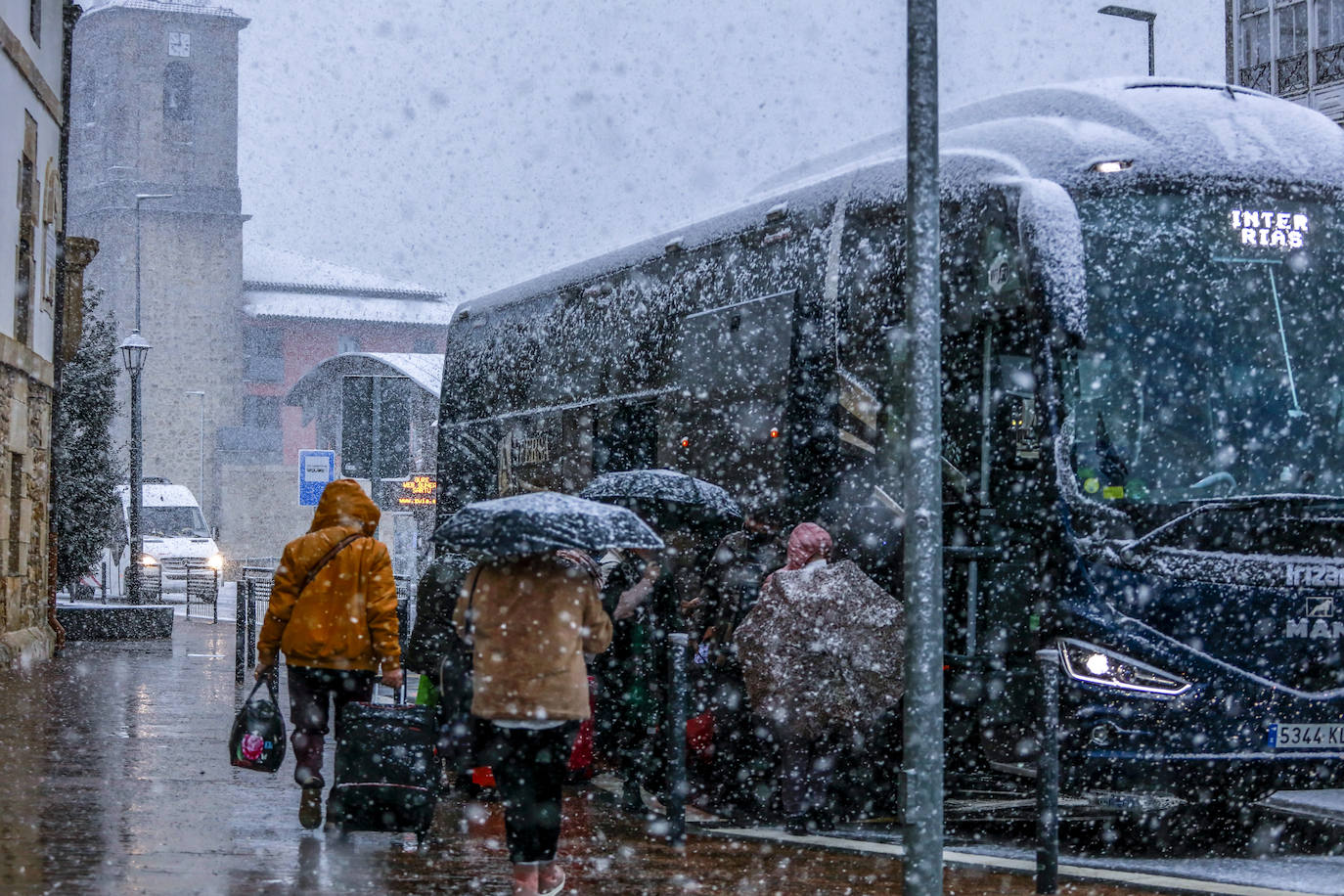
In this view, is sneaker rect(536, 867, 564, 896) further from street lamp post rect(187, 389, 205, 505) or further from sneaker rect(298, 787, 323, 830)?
street lamp post rect(187, 389, 205, 505)

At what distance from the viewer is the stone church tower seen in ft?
273

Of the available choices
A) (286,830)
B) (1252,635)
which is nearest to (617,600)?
(286,830)

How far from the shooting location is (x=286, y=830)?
30.5 feet

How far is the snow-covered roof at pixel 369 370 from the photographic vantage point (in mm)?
66625

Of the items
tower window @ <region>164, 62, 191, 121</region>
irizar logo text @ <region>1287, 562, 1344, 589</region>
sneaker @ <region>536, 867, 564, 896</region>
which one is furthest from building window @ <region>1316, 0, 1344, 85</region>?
tower window @ <region>164, 62, 191, 121</region>

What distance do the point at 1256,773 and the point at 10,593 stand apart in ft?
54.9

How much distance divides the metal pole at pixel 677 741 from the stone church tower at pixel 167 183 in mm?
76115

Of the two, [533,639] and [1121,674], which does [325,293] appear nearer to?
[1121,674]

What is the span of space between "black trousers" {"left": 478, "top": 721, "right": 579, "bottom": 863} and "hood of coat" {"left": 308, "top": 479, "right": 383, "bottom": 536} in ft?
7.51

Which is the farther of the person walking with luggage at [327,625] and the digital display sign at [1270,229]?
the digital display sign at [1270,229]

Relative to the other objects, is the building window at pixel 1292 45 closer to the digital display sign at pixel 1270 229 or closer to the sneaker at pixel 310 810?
the digital display sign at pixel 1270 229

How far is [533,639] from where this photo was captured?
7.23 m

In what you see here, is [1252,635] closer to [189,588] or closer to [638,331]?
[638,331]

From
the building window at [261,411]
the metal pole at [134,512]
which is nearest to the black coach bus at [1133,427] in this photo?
the metal pole at [134,512]
